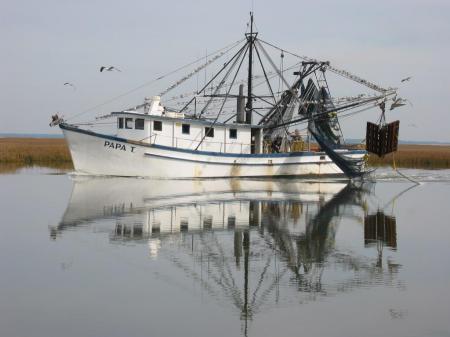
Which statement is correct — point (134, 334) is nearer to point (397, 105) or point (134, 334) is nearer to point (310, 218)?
point (310, 218)

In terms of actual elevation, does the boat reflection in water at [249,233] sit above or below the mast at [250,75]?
below

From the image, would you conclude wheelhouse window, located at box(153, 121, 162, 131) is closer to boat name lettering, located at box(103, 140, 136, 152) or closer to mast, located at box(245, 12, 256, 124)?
boat name lettering, located at box(103, 140, 136, 152)

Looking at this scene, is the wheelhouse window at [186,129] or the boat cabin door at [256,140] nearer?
the wheelhouse window at [186,129]

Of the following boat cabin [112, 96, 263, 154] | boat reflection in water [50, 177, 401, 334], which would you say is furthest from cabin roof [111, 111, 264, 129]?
boat reflection in water [50, 177, 401, 334]

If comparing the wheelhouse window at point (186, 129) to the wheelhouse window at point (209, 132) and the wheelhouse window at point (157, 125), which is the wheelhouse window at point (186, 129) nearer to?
the wheelhouse window at point (209, 132)

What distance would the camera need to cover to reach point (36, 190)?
2755 cm

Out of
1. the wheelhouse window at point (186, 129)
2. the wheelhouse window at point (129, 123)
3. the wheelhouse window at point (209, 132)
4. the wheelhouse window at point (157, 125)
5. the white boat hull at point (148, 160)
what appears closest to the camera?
the white boat hull at point (148, 160)

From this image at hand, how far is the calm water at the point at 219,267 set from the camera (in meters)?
9.48

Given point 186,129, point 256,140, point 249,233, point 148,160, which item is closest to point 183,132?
point 186,129

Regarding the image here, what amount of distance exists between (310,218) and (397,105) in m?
15.3

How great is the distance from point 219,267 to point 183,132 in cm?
2188

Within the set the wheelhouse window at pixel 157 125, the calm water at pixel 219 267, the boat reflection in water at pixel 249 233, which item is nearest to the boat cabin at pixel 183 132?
the wheelhouse window at pixel 157 125

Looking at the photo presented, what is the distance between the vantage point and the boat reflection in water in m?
11.7

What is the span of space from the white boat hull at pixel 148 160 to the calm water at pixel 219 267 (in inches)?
299
